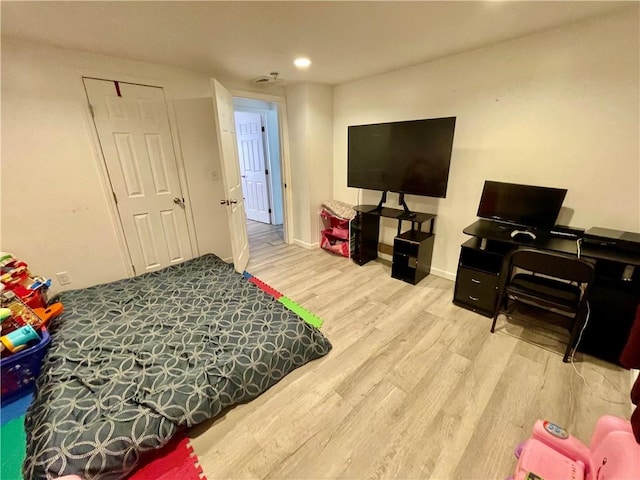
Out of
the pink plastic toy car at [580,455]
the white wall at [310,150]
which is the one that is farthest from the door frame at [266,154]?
the pink plastic toy car at [580,455]

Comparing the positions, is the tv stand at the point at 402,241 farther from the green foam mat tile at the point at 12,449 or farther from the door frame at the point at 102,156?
the green foam mat tile at the point at 12,449

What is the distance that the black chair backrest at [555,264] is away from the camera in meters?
1.59

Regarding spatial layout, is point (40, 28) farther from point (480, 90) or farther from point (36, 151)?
point (480, 90)

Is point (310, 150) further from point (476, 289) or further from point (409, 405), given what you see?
point (409, 405)

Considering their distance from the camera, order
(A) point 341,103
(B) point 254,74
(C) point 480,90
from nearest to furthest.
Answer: (C) point 480,90 → (B) point 254,74 → (A) point 341,103

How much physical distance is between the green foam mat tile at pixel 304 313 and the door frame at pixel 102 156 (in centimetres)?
146

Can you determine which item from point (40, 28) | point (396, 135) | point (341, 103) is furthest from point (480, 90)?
point (40, 28)

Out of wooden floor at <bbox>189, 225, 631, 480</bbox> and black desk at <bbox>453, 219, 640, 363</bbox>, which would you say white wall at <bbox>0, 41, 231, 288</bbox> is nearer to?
wooden floor at <bbox>189, 225, 631, 480</bbox>

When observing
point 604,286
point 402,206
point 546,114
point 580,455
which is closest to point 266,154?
point 402,206

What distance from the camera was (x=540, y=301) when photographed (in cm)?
184

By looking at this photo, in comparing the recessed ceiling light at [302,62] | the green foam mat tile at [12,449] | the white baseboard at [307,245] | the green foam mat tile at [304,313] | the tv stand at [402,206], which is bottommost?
the green foam mat tile at [12,449]

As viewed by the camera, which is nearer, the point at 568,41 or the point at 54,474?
the point at 54,474

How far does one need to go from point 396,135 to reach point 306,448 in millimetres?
2691

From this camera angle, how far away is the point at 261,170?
4910 millimetres
